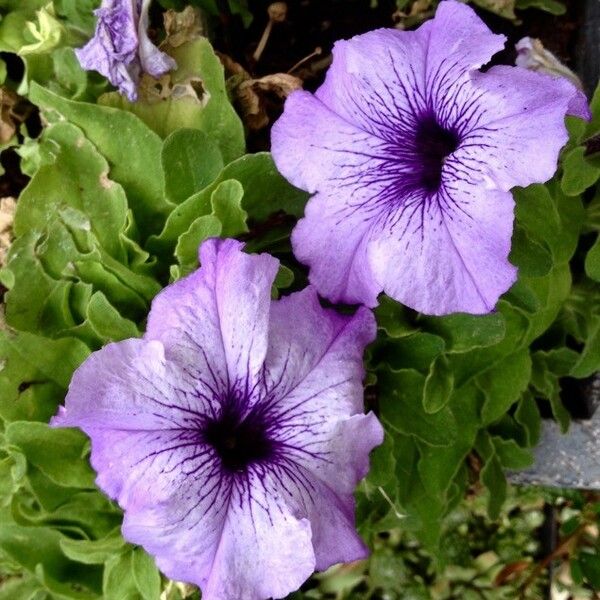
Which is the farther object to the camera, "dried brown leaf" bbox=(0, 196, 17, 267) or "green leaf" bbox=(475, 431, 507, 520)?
"green leaf" bbox=(475, 431, 507, 520)

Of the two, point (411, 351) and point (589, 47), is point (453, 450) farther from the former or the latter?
point (589, 47)

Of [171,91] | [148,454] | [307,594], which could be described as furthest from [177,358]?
[307,594]

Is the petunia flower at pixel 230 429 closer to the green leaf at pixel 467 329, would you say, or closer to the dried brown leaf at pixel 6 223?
the green leaf at pixel 467 329

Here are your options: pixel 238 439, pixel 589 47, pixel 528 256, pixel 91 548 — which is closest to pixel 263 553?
pixel 238 439

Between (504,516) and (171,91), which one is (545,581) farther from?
(171,91)

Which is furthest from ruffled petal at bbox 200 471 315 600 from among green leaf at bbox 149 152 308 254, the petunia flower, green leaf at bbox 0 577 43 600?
green leaf at bbox 0 577 43 600

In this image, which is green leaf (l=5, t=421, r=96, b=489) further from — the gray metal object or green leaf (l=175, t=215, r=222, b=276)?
the gray metal object

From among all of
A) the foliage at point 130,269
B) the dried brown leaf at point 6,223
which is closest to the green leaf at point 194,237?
the foliage at point 130,269
